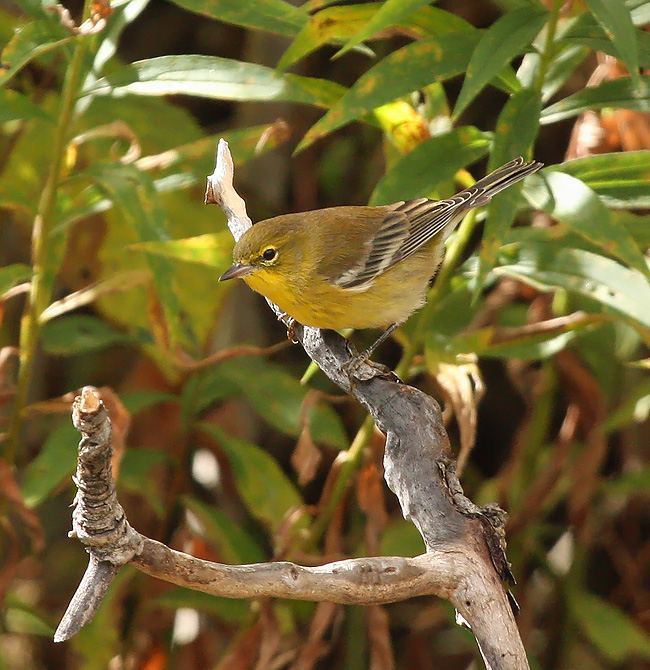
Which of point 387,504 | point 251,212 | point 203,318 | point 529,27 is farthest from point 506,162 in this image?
point 387,504

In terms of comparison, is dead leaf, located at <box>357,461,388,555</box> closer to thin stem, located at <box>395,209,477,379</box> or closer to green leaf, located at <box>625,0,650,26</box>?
thin stem, located at <box>395,209,477,379</box>

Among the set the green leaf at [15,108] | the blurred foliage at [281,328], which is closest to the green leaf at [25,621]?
the blurred foliage at [281,328]

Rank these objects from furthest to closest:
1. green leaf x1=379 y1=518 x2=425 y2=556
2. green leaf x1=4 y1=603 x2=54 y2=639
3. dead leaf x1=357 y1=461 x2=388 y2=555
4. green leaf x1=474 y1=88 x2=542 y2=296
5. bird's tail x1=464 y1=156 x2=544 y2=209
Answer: green leaf x1=379 y1=518 x2=425 y2=556
green leaf x1=4 y1=603 x2=54 y2=639
dead leaf x1=357 y1=461 x2=388 y2=555
bird's tail x1=464 y1=156 x2=544 y2=209
green leaf x1=474 y1=88 x2=542 y2=296

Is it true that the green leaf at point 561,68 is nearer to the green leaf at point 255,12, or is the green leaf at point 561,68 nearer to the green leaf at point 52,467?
the green leaf at point 255,12

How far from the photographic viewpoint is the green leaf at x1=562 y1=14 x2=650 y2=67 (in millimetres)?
2354

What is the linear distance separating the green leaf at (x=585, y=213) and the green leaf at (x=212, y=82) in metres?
0.70

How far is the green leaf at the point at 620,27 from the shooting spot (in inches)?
79.3

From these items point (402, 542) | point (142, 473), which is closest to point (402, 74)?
point (142, 473)

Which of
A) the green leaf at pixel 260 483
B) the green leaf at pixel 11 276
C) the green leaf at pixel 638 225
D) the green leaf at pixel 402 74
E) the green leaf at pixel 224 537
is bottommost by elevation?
the green leaf at pixel 224 537

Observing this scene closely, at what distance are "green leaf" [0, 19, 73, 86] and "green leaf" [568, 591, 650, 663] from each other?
9.69ft

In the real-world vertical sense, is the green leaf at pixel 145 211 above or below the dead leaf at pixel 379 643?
above

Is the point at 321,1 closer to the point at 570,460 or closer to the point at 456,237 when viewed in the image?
the point at 456,237

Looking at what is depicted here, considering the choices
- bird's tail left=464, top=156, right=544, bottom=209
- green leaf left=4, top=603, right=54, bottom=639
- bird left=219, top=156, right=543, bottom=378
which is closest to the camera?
bird's tail left=464, top=156, right=544, bottom=209

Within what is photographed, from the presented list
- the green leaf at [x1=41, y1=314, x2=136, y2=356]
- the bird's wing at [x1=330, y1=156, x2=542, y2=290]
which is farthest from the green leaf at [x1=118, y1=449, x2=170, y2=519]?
the bird's wing at [x1=330, y1=156, x2=542, y2=290]
